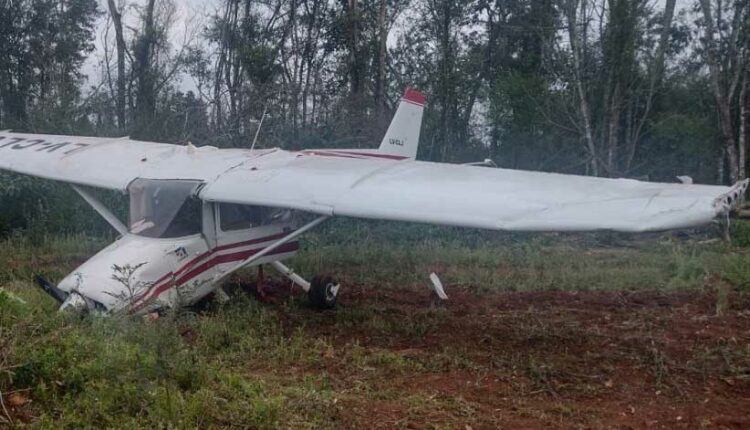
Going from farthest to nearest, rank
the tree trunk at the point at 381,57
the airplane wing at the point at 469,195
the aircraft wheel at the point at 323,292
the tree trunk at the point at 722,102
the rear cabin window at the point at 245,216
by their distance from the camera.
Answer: the tree trunk at the point at 381,57 → the tree trunk at the point at 722,102 → the aircraft wheel at the point at 323,292 → the rear cabin window at the point at 245,216 → the airplane wing at the point at 469,195

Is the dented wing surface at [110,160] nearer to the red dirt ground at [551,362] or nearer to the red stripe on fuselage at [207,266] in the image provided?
the red stripe on fuselage at [207,266]

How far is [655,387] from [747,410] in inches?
27.5

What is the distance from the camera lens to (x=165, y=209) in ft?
24.5

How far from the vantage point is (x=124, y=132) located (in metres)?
→ 17.2

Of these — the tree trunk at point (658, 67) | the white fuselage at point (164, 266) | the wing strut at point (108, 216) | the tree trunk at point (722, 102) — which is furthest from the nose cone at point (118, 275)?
the tree trunk at point (722, 102)

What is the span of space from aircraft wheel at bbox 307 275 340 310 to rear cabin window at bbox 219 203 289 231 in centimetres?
94

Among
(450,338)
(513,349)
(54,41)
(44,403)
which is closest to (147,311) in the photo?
(44,403)

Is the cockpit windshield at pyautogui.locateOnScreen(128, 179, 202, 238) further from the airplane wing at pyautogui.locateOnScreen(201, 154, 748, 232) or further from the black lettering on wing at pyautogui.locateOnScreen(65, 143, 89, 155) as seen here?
the black lettering on wing at pyautogui.locateOnScreen(65, 143, 89, 155)

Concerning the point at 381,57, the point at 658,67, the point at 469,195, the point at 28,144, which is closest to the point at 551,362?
the point at 469,195

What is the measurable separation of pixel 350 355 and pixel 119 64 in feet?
69.2

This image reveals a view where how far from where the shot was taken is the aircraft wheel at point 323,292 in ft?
28.6

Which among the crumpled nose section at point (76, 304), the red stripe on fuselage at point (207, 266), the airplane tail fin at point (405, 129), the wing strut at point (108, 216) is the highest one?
the airplane tail fin at point (405, 129)

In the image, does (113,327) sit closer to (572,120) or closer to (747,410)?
(747,410)

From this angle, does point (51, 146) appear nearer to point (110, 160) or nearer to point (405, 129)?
point (110, 160)
